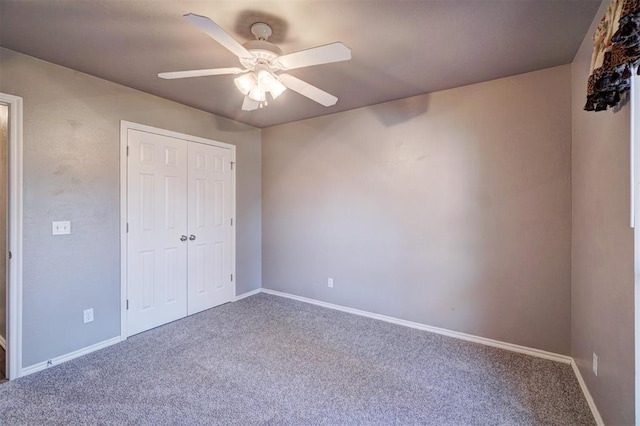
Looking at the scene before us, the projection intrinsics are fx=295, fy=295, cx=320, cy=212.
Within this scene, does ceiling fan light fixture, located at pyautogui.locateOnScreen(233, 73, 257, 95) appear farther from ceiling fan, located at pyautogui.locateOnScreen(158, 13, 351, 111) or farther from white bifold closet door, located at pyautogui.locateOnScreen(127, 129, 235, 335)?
white bifold closet door, located at pyautogui.locateOnScreen(127, 129, 235, 335)

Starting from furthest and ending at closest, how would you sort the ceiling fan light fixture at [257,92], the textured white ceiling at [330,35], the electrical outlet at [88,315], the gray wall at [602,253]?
the electrical outlet at [88,315] < the ceiling fan light fixture at [257,92] < the textured white ceiling at [330,35] < the gray wall at [602,253]

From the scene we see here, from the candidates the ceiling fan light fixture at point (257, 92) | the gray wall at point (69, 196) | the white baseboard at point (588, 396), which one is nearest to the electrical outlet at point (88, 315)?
the gray wall at point (69, 196)

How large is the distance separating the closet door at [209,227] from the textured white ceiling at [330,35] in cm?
106

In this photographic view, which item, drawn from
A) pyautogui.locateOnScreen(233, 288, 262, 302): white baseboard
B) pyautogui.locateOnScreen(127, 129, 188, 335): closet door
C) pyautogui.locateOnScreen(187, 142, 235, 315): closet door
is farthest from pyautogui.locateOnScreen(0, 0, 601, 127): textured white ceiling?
pyautogui.locateOnScreen(233, 288, 262, 302): white baseboard

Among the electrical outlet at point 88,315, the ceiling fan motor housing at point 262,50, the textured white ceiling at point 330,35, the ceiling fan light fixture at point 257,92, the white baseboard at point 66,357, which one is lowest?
the white baseboard at point 66,357

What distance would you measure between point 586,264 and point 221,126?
388 centimetres

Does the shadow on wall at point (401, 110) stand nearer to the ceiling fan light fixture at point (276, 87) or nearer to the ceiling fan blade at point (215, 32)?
the ceiling fan light fixture at point (276, 87)

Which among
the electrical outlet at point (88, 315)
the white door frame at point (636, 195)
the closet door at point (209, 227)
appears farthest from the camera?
the closet door at point (209, 227)

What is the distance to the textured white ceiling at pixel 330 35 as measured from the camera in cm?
173

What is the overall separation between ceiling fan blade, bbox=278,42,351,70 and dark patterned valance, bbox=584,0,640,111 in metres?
1.09

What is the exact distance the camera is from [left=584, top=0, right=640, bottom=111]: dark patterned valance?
1108mm

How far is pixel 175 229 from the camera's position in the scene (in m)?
3.33

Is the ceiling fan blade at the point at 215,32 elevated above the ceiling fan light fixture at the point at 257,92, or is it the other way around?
the ceiling fan blade at the point at 215,32

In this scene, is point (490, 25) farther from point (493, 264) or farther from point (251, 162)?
point (251, 162)
